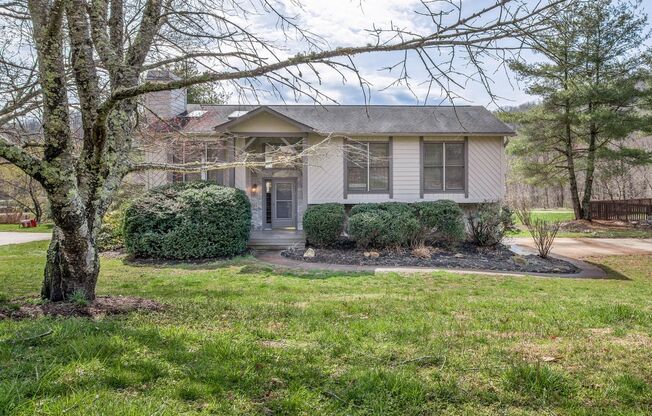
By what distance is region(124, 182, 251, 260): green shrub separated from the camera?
10828mm

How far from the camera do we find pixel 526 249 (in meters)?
12.6

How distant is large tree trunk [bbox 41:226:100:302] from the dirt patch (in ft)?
0.50

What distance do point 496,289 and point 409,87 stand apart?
481cm

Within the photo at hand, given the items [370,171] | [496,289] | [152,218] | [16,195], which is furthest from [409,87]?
[16,195]

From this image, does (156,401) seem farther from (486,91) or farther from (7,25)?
(7,25)

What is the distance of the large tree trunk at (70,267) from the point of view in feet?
14.3

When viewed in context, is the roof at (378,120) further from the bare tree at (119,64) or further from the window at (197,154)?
the bare tree at (119,64)

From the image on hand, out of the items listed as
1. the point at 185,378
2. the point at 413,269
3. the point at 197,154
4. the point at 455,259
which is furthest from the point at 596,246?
the point at 185,378

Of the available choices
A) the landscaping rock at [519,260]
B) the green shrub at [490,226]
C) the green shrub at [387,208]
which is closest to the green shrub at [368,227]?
the green shrub at [387,208]

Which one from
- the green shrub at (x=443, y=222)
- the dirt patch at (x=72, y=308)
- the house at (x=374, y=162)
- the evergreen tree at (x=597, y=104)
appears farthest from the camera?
the evergreen tree at (x=597, y=104)

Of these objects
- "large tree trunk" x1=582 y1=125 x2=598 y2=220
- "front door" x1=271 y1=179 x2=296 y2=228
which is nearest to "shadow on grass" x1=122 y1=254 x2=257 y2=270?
"front door" x1=271 y1=179 x2=296 y2=228

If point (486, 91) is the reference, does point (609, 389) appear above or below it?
below

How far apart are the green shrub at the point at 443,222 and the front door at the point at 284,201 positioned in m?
4.86

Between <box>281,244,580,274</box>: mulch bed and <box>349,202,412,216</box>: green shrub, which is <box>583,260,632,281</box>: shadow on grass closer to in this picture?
<box>281,244,580,274</box>: mulch bed
